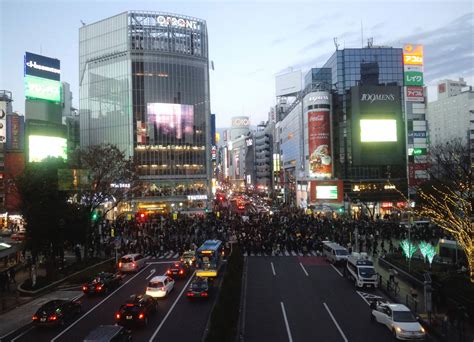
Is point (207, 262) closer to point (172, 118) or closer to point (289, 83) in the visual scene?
point (172, 118)

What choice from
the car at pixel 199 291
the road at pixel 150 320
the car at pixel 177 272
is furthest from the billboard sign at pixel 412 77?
the car at pixel 199 291

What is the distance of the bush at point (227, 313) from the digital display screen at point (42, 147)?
29693 mm

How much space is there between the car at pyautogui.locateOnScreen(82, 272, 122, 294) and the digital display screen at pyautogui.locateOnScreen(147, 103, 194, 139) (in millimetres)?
61855

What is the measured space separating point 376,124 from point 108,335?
200 feet

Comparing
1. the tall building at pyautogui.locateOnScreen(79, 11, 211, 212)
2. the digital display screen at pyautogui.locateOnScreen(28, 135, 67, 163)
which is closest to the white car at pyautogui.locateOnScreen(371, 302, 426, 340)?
the digital display screen at pyautogui.locateOnScreen(28, 135, 67, 163)

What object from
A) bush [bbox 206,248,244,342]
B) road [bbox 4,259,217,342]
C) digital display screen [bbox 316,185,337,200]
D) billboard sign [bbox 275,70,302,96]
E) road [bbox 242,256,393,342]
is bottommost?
road [bbox 242,256,393,342]

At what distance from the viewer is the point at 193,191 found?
279 ft

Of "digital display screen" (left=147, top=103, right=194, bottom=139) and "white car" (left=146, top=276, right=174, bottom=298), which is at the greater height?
"digital display screen" (left=147, top=103, right=194, bottom=139)

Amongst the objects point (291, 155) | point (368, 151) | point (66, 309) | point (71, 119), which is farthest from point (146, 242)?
point (71, 119)

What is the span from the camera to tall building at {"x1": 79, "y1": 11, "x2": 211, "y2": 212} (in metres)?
83.6

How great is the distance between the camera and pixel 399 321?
16.6 meters

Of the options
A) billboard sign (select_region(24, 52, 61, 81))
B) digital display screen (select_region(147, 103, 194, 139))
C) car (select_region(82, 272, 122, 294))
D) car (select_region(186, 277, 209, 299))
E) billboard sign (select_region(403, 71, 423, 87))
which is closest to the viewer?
car (select_region(186, 277, 209, 299))

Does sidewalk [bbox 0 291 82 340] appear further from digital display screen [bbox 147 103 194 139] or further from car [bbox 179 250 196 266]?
digital display screen [bbox 147 103 194 139]

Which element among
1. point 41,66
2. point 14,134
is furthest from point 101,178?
point 14,134
